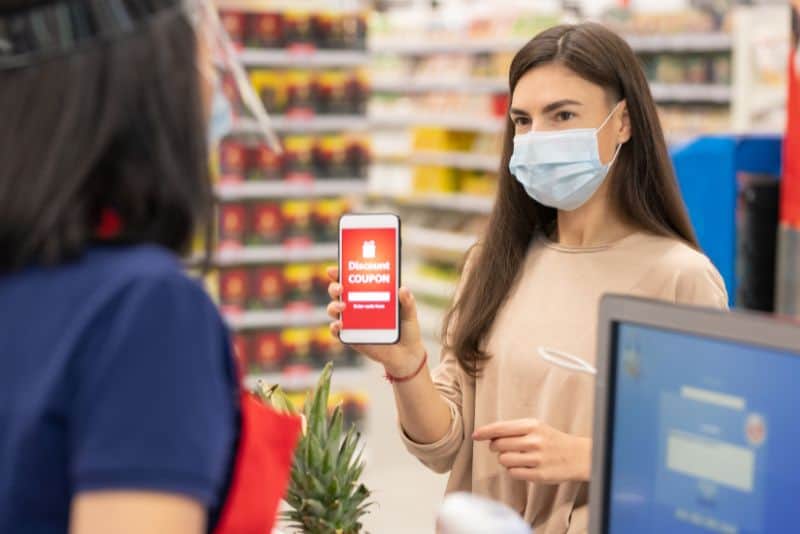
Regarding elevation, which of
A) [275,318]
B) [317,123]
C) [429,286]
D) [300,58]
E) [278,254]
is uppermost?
[300,58]

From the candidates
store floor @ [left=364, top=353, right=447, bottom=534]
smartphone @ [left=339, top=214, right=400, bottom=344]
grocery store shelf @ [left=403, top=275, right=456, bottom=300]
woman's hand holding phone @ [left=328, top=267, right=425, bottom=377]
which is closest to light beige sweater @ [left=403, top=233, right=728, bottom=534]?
woman's hand holding phone @ [left=328, top=267, right=425, bottom=377]

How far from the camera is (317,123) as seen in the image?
673 cm

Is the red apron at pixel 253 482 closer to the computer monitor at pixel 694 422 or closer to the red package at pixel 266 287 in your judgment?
the computer monitor at pixel 694 422

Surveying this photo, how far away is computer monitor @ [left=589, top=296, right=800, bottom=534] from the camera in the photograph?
1180 mm

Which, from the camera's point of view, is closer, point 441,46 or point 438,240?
point 438,240

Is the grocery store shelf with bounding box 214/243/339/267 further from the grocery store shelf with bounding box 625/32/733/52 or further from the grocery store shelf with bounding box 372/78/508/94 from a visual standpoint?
the grocery store shelf with bounding box 372/78/508/94

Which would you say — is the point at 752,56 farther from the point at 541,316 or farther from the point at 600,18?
the point at 541,316

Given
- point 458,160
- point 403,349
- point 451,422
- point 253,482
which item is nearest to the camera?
point 253,482

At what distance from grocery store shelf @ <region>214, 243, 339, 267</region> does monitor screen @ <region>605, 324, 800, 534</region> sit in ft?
17.6

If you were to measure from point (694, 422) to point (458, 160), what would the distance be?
9.79 meters

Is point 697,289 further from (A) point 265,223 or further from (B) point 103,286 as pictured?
(A) point 265,223

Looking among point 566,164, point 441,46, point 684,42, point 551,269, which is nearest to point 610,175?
point 566,164

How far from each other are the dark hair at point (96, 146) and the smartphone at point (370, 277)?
1040 millimetres

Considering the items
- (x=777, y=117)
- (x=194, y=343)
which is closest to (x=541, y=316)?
(x=194, y=343)
